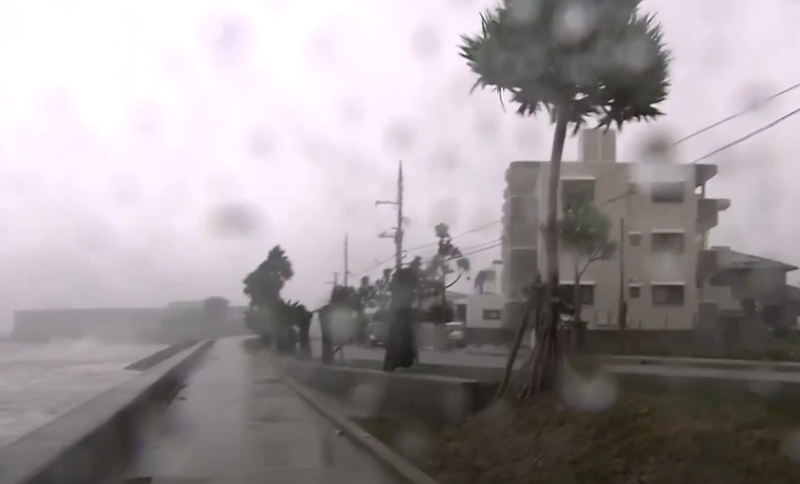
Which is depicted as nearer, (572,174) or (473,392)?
(473,392)

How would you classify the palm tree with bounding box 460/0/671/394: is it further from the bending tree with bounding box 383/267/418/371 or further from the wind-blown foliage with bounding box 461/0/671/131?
the bending tree with bounding box 383/267/418/371

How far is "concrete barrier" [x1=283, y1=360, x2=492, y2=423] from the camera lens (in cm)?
1346

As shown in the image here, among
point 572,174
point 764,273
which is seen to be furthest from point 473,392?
point 764,273

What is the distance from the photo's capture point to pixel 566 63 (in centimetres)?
1227

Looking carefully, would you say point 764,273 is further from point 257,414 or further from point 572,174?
point 257,414

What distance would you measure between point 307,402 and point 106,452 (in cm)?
1009

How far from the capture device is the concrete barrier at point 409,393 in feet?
44.2

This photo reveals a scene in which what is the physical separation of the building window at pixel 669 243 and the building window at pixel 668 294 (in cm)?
163

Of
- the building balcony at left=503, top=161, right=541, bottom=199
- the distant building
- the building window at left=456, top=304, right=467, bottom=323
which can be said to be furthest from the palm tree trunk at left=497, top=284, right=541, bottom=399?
the building window at left=456, top=304, right=467, bottom=323

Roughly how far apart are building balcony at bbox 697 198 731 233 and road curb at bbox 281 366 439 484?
28.4 metres

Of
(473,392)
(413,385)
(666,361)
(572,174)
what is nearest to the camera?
(473,392)

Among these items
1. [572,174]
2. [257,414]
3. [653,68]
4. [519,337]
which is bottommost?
[257,414]

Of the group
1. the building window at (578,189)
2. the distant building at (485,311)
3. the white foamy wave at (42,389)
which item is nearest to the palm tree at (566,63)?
the white foamy wave at (42,389)

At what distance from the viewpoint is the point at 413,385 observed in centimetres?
1515
